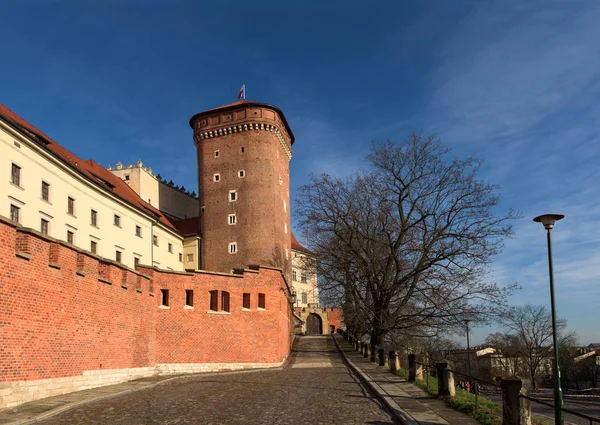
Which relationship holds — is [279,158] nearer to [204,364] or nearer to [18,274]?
[204,364]

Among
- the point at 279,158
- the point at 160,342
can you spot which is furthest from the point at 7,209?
the point at 279,158

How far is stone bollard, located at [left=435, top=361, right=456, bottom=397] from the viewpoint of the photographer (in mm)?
13297

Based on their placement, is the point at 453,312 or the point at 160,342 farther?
the point at 453,312

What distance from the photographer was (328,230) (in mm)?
30578

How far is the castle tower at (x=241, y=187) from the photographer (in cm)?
5066

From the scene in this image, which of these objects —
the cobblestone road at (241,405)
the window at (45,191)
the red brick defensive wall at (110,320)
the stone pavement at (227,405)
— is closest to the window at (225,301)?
the red brick defensive wall at (110,320)

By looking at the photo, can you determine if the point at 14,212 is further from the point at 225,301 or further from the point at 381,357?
the point at 381,357

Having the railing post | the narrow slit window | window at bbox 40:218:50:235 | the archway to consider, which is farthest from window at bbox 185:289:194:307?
the archway

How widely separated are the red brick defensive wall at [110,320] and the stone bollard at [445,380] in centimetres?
999

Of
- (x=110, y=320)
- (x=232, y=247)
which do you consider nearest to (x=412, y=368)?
(x=110, y=320)

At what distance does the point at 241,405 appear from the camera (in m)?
12.9

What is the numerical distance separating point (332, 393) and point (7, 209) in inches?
823

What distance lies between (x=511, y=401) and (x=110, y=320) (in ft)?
44.4

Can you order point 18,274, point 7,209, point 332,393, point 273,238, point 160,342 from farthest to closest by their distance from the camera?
point 273,238, point 7,209, point 160,342, point 332,393, point 18,274
